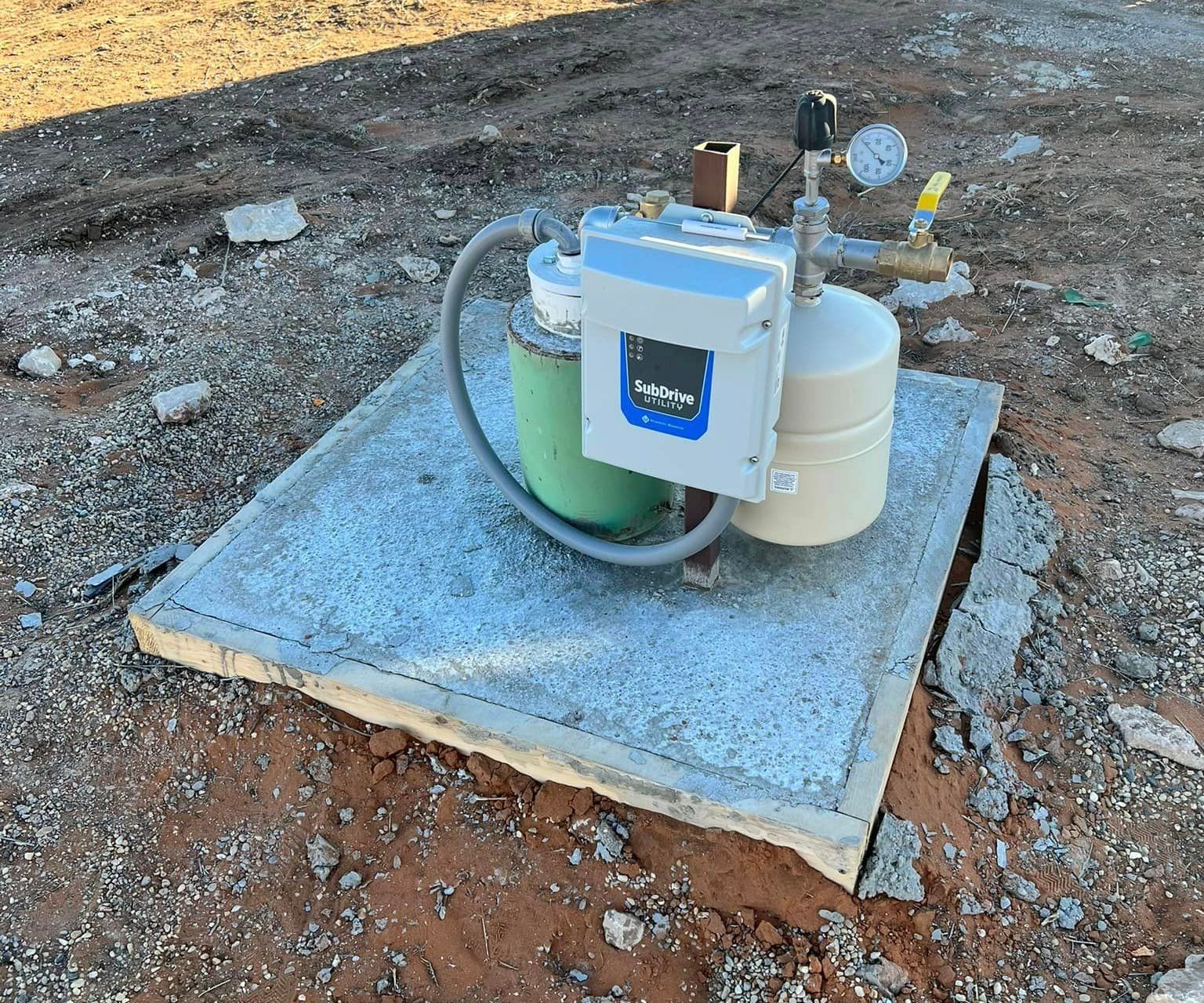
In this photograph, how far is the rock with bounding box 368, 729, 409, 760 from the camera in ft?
8.23

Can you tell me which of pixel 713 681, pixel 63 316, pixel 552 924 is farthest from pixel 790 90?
pixel 552 924

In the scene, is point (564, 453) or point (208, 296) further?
point (208, 296)

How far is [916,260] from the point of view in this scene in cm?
213

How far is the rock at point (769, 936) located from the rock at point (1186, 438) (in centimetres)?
255

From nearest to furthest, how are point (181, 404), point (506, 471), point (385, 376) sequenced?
point (506, 471)
point (181, 404)
point (385, 376)

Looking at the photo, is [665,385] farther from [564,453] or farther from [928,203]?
[928,203]

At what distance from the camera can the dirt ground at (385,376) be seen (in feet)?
7.22

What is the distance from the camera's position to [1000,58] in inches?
298

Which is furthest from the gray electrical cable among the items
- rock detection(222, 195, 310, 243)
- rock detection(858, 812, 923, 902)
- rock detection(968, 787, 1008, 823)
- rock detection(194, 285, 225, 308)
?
rock detection(222, 195, 310, 243)

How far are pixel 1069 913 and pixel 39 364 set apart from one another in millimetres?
4218

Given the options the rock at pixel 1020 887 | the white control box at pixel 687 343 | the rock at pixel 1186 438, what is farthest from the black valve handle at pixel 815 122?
the rock at pixel 1186 438

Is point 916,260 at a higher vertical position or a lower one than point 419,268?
higher

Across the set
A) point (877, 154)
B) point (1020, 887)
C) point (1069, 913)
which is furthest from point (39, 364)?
point (1069, 913)

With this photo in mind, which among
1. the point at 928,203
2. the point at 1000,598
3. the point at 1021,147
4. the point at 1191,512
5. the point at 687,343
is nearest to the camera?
the point at 687,343
